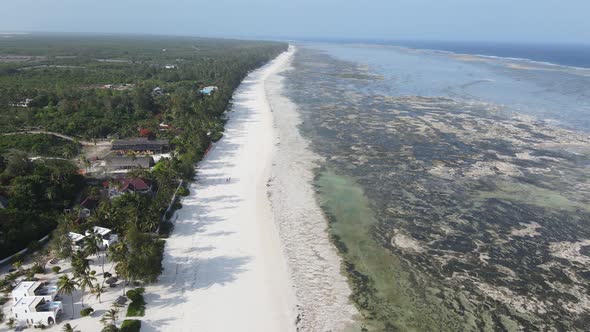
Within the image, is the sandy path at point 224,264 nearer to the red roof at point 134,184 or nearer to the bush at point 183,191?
the bush at point 183,191

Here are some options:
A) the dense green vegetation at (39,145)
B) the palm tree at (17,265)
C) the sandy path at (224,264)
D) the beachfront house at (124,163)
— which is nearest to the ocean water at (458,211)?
the sandy path at (224,264)

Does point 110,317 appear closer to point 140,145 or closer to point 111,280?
point 111,280

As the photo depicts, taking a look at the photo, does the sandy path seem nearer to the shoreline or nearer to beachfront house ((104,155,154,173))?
the shoreline

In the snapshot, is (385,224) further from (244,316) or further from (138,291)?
(138,291)

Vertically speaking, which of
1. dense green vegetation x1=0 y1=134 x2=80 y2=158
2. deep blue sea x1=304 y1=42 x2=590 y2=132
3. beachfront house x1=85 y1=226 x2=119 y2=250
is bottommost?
beachfront house x1=85 y1=226 x2=119 y2=250

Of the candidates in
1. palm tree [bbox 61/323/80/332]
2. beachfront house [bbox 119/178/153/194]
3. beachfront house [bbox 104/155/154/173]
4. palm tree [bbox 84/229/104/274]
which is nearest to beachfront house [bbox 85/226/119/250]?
palm tree [bbox 84/229/104/274]

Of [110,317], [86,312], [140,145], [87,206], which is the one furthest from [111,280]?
[140,145]
